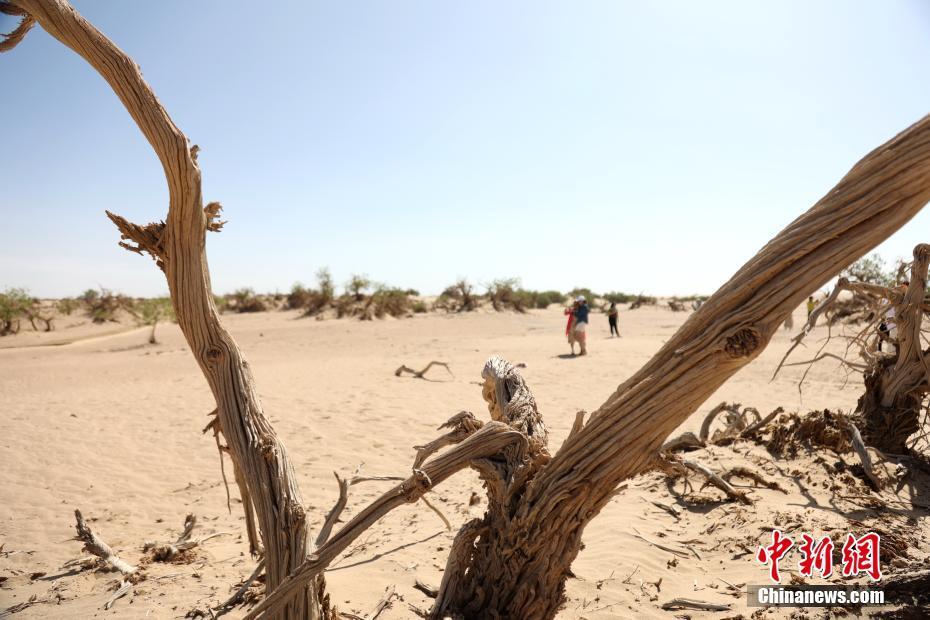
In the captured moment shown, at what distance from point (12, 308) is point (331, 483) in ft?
76.9

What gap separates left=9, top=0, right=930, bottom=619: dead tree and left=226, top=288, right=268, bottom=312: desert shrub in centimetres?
2884

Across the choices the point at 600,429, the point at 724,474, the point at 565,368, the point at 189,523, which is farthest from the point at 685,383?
the point at 565,368

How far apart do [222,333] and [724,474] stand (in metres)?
3.95

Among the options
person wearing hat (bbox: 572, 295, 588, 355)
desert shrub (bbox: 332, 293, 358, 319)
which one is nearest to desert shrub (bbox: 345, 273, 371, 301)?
desert shrub (bbox: 332, 293, 358, 319)

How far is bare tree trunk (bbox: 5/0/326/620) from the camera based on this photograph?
1.90m

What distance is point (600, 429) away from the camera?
1.95m

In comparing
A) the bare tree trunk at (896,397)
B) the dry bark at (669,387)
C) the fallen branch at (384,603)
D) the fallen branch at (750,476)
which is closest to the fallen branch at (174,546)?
the fallen branch at (384,603)

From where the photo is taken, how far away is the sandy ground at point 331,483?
309 centimetres

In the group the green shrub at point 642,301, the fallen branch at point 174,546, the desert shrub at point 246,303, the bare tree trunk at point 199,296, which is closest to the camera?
the bare tree trunk at point 199,296

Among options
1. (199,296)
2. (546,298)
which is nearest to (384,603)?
(199,296)

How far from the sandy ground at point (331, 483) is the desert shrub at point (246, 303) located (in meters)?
14.7

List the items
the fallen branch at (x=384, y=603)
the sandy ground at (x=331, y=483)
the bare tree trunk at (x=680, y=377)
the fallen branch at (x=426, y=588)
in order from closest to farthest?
the bare tree trunk at (x=680, y=377), the fallen branch at (x=384, y=603), the fallen branch at (x=426, y=588), the sandy ground at (x=331, y=483)

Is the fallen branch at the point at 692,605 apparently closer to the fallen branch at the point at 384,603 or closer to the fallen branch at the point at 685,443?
the fallen branch at the point at 384,603

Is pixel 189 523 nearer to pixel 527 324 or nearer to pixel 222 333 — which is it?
pixel 222 333
